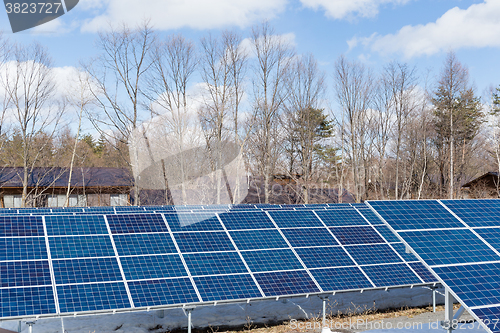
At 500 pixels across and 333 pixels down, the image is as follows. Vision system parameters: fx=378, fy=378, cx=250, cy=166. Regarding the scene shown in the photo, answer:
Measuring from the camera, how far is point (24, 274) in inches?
342

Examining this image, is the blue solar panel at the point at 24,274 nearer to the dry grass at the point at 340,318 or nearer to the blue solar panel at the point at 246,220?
the dry grass at the point at 340,318

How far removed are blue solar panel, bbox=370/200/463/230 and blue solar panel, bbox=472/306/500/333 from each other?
100 inches

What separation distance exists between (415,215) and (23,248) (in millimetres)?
9890

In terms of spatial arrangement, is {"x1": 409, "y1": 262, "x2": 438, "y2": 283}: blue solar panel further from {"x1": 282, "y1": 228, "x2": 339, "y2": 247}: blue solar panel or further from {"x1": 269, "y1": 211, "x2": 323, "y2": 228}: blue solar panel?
{"x1": 269, "y1": 211, "x2": 323, "y2": 228}: blue solar panel

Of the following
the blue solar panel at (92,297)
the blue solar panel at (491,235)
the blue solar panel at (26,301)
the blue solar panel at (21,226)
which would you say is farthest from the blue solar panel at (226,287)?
the blue solar panel at (491,235)

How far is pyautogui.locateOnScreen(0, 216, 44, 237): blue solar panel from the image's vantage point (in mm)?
10141

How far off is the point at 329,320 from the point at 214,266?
13.5ft

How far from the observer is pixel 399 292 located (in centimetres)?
1395

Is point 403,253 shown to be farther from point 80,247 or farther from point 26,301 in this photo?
point 26,301

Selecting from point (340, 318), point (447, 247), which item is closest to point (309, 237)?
point (340, 318)

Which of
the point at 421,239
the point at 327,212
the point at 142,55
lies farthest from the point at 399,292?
the point at 142,55

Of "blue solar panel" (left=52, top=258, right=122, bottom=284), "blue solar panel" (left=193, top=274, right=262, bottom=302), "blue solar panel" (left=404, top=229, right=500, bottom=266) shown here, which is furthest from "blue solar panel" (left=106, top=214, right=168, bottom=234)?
"blue solar panel" (left=404, top=229, right=500, bottom=266)

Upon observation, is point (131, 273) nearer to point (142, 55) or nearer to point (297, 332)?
point (297, 332)

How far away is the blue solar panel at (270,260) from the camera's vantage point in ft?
34.7
